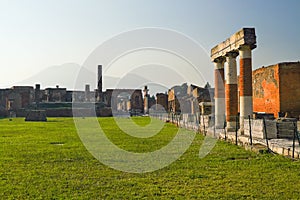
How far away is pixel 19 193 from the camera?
6504mm

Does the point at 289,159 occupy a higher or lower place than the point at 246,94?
lower

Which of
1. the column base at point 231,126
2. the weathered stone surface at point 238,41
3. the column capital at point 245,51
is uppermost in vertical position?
the weathered stone surface at point 238,41

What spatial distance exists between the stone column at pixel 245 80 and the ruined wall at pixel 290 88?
9.19m

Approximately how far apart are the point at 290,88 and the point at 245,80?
9.63 meters

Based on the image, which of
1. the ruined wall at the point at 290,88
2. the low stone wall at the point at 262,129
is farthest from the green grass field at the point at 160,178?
the ruined wall at the point at 290,88

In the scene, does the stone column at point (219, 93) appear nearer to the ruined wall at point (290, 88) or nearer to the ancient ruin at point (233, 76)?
the ancient ruin at point (233, 76)

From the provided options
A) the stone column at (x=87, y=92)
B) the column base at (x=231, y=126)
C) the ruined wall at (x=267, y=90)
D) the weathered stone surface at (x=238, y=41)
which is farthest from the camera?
the stone column at (x=87, y=92)

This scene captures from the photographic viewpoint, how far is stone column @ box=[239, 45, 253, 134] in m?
14.6

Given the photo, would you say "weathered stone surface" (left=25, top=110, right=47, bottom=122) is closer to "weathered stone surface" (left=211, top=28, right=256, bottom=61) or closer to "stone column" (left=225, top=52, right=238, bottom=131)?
"weathered stone surface" (left=211, top=28, right=256, bottom=61)

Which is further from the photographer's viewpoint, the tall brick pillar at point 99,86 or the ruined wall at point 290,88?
the tall brick pillar at point 99,86

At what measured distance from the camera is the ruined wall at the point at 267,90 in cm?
2373

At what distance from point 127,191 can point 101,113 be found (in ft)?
160

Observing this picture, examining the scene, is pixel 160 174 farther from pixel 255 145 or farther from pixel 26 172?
pixel 255 145

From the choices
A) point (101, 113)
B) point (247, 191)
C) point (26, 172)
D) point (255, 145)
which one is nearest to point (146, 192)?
point (247, 191)
